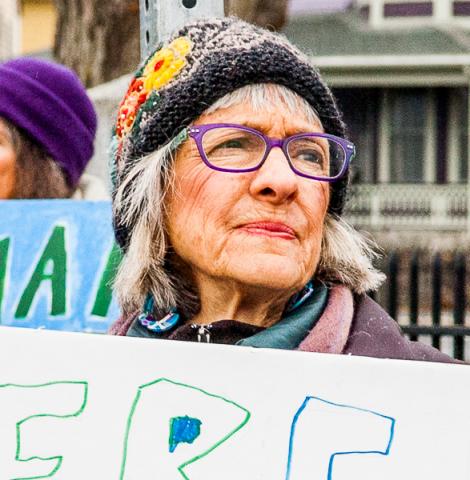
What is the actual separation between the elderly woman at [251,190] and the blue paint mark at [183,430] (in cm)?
27

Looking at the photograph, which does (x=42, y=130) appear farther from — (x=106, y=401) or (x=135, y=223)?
(x=106, y=401)

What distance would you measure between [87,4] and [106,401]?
184 inches

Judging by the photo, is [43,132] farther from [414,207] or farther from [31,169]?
[414,207]

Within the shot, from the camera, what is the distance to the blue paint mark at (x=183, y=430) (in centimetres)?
141

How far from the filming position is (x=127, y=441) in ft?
4.69

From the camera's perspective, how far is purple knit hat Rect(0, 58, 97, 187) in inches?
113

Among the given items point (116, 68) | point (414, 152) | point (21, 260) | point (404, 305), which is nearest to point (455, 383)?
point (21, 260)

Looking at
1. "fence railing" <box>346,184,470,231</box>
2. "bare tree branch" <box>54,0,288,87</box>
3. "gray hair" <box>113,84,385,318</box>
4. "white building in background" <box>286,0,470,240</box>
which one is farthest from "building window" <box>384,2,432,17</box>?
"gray hair" <box>113,84,385,318</box>

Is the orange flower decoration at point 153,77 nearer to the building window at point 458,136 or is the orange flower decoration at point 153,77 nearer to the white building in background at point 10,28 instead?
the building window at point 458,136

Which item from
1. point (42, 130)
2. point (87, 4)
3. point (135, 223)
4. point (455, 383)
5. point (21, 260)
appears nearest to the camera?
point (455, 383)

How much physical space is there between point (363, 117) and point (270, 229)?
14862 millimetres

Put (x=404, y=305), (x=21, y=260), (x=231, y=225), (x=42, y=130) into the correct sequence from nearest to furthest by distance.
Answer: (x=231, y=225), (x=21, y=260), (x=42, y=130), (x=404, y=305)

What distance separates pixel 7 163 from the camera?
2.83 m

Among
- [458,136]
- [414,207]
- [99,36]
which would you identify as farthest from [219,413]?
[458,136]
